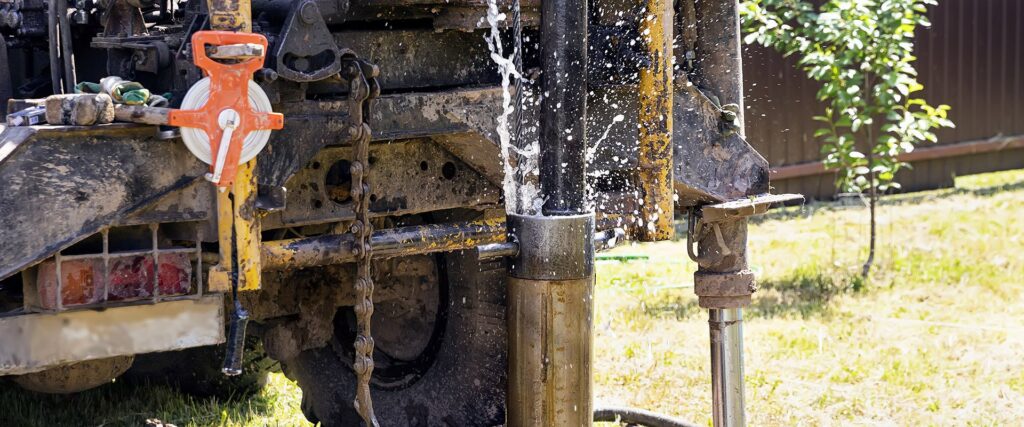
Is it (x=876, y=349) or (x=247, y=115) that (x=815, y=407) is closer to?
(x=876, y=349)

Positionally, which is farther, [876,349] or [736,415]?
[876,349]

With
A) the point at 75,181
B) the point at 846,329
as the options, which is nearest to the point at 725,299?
the point at 75,181

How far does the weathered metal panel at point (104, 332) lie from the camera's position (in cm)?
296

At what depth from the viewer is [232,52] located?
116 inches

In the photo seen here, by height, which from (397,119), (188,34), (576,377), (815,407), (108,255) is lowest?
(815,407)

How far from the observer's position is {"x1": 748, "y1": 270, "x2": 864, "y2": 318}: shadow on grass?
6.86m

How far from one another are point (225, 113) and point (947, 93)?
10017 millimetres

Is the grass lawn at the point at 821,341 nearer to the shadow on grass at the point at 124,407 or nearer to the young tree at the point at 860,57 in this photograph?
the shadow on grass at the point at 124,407

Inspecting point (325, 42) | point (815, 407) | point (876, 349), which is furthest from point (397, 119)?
point (876, 349)

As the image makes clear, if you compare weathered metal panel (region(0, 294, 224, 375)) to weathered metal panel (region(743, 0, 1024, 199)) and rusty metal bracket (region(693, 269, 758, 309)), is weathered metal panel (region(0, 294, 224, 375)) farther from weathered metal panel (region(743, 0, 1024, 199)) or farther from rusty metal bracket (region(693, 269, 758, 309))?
weathered metal panel (region(743, 0, 1024, 199))

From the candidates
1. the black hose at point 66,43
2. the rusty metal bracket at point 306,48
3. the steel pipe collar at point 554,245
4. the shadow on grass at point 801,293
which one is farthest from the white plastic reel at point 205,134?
the shadow on grass at point 801,293

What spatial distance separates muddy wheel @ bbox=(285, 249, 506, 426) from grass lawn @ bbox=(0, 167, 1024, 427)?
552 mm

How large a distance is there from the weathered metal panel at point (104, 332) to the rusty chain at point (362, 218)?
348 mm

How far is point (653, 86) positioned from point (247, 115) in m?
1.37
